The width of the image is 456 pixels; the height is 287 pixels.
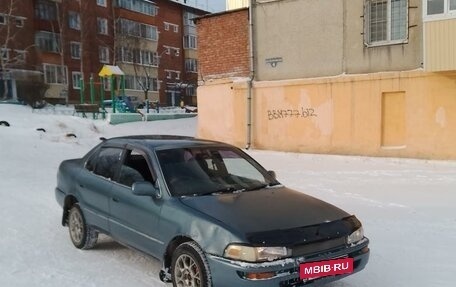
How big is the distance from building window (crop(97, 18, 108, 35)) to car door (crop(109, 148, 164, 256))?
44.0 metres

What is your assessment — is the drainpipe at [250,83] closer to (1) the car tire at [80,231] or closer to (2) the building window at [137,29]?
(1) the car tire at [80,231]

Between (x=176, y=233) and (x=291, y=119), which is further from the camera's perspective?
(x=291, y=119)

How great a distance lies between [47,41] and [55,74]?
2891 millimetres

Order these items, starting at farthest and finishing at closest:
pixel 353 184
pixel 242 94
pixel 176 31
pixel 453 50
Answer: pixel 176 31 → pixel 242 94 → pixel 453 50 → pixel 353 184

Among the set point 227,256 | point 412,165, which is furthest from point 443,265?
point 412,165

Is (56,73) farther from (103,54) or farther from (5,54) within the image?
(103,54)

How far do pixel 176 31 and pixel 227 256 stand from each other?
178 ft

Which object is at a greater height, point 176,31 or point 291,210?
point 176,31

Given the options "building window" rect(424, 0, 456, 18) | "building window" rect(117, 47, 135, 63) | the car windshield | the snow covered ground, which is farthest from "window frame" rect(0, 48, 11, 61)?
the car windshield

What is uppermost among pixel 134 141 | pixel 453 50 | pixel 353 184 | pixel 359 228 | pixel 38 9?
pixel 38 9

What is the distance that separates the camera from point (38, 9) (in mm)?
40344

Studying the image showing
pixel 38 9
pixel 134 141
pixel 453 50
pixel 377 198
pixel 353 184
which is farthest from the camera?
pixel 38 9

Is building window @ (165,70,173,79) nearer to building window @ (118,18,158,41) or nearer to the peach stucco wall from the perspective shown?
building window @ (118,18,158,41)

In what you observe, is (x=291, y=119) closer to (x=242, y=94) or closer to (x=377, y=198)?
(x=242, y=94)
